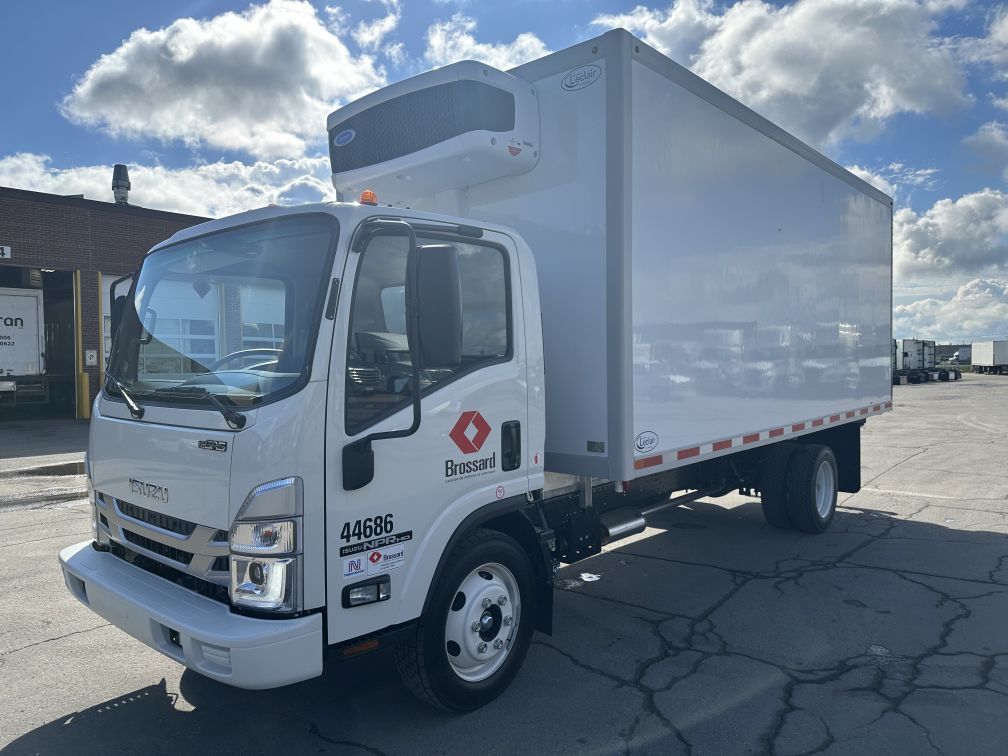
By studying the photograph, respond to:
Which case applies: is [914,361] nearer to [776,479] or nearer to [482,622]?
[776,479]

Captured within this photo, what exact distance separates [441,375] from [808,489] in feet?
16.7

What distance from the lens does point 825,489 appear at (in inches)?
306

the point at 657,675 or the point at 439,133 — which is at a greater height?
the point at 439,133

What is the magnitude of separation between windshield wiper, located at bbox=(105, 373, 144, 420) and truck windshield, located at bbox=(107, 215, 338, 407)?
0.10ft

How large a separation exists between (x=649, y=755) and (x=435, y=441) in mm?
1746

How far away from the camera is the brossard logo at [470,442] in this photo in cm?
352

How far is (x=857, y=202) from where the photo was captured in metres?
7.73

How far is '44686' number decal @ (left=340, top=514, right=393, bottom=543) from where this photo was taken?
3062 millimetres

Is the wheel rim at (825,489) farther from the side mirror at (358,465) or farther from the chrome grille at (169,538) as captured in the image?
the chrome grille at (169,538)

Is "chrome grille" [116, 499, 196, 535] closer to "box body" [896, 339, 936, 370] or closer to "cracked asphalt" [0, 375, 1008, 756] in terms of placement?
"cracked asphalt" [0, 375, 1008, 756]

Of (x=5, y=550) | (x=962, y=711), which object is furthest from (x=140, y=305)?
(x=962, y=711)

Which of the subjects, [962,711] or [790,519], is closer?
[962,711]

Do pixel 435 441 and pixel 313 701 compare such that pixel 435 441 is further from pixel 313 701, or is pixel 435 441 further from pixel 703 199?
pixel 703 199

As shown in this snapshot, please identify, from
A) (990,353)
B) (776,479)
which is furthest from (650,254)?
(990,353)
